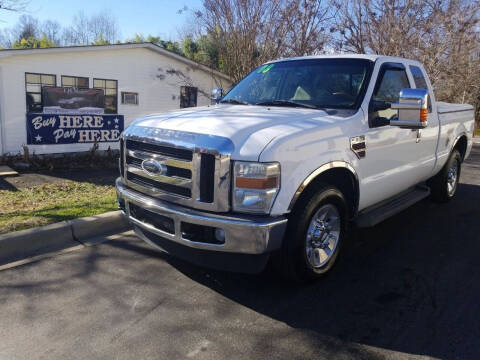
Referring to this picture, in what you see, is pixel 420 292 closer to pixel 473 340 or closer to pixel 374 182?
pixel 473 340

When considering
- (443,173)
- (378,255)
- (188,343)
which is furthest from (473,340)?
(443,173)

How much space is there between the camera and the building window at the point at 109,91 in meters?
12.6

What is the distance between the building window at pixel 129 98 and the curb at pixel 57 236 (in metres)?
8.94

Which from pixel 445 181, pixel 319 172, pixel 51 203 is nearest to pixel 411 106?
pixel 319 172

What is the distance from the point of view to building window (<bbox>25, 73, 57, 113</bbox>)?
36.3 feet

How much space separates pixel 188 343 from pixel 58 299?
133 cm

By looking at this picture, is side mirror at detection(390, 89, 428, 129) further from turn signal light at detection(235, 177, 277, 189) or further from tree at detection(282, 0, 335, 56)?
tree at detection(282, 0, 335, 56)

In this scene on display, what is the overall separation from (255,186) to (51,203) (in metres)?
4.28

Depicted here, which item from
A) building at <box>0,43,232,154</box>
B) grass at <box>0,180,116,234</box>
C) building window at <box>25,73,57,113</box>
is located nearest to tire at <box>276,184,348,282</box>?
grass at <box>0,180,116,234</box>

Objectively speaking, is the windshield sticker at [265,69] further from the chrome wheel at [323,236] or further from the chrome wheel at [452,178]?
the chrome wheel at [452,178]

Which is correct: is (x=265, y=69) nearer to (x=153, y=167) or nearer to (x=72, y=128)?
(x=153, y=167)

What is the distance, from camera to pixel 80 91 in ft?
39.4

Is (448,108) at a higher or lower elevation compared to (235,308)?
higher

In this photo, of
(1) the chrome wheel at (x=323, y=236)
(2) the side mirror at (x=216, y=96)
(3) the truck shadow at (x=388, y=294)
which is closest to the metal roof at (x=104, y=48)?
(2) the side mirror at (x=216, y=96)
